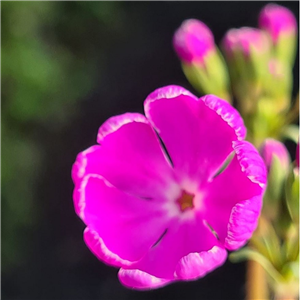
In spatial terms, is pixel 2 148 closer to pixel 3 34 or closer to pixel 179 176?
pixel 3 34

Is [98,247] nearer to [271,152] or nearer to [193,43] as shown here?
[271,152]

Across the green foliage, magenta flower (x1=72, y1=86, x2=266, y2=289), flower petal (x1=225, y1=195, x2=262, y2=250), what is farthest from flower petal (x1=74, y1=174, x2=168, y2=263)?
the green foliage

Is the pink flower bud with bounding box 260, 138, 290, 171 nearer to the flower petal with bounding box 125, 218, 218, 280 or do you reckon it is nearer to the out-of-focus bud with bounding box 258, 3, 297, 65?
the flower petal with bounding box 125, 218, 218, 280

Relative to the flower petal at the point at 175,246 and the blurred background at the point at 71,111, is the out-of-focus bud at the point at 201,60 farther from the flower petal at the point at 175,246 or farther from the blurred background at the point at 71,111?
the blurred background at the point at 71,111

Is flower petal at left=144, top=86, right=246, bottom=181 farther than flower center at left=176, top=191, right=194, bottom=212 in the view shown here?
No

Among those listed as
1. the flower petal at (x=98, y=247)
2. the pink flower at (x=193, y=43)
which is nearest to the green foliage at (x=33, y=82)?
the pink flower at (x=193, y=43)

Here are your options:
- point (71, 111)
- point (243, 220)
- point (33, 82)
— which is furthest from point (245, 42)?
point (71, 111)
